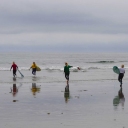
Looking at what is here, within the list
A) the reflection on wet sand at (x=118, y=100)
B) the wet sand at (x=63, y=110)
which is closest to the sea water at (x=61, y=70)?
the wet sand at (x=63, y=110)

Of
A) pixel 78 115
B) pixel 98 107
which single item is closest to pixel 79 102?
pixel 98 107

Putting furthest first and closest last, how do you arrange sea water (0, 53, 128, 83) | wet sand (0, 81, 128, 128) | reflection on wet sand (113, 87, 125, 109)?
sea water (0, 53, 128, 83)
reflection on wet sand (113, 87, 125, 109)
wet sand (0, 81, 128, 128)

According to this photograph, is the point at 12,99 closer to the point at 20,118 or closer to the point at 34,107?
the point at 34,107

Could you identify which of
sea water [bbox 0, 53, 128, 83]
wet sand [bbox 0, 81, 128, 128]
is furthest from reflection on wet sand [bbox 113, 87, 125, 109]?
sea water [bbox 0, 53, 128, 83]

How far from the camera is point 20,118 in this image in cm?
1305

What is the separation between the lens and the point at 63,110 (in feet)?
48.3

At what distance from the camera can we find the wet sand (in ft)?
40.1

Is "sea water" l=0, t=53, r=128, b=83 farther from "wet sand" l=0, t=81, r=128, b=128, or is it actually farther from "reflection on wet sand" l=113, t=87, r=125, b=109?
"reflection on wet sand" l=113, t=87, r=125, b=109

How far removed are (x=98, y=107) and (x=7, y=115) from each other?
4457mm

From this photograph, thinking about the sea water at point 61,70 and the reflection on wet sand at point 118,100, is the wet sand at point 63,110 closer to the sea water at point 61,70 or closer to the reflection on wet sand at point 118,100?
the reflection on wet sand at point 118,100

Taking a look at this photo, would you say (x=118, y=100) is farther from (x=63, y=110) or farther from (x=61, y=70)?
(x=61, y=70)

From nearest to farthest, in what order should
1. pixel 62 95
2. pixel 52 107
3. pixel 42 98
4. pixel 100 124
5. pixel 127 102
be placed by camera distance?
pixel 100 124 → pixel 52 107 → pixel 127 102 → pixel 42 98 → pixel 62 95

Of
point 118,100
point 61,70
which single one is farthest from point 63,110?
point 61,70

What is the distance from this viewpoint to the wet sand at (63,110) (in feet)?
40.1
